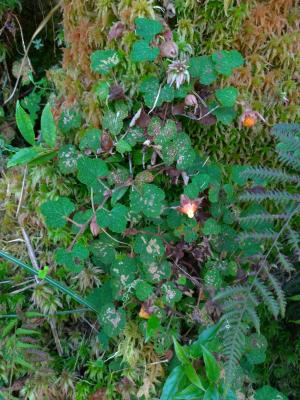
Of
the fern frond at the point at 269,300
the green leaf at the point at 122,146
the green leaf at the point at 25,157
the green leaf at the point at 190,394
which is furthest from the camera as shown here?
the green leaf at the point at 25,157

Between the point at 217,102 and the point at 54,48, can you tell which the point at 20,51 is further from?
the point at 217,102

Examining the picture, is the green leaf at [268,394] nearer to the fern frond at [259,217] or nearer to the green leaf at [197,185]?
the fern frond at [259,217]

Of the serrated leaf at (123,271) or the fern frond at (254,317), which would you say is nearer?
the fern frond at (254,317)

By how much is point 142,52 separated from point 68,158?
16.5 inches

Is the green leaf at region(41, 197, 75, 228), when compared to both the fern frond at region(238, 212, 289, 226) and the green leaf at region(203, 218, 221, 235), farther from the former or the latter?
the fern frond at region(238, 212, 289, 226)

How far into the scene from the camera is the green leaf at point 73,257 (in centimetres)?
141

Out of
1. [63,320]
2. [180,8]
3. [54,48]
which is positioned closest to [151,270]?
[63,320]

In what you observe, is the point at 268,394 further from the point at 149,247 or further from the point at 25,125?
the point at 25,125

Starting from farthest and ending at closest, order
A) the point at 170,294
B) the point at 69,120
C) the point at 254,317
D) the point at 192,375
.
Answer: the point at 69,120 → the point at 170,294 → the point at 192,375 → the point at 254,317

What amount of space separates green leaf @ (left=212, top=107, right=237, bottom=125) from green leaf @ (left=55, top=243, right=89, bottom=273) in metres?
0.61

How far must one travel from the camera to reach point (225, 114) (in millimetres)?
1484

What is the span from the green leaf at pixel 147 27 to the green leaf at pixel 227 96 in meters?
0.27

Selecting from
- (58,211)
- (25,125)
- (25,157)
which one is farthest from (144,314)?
(25,125)

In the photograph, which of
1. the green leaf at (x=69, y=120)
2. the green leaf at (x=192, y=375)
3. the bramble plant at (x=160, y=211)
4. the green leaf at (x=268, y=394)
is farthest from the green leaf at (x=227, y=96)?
the green leaf at (x=268, y=394)
